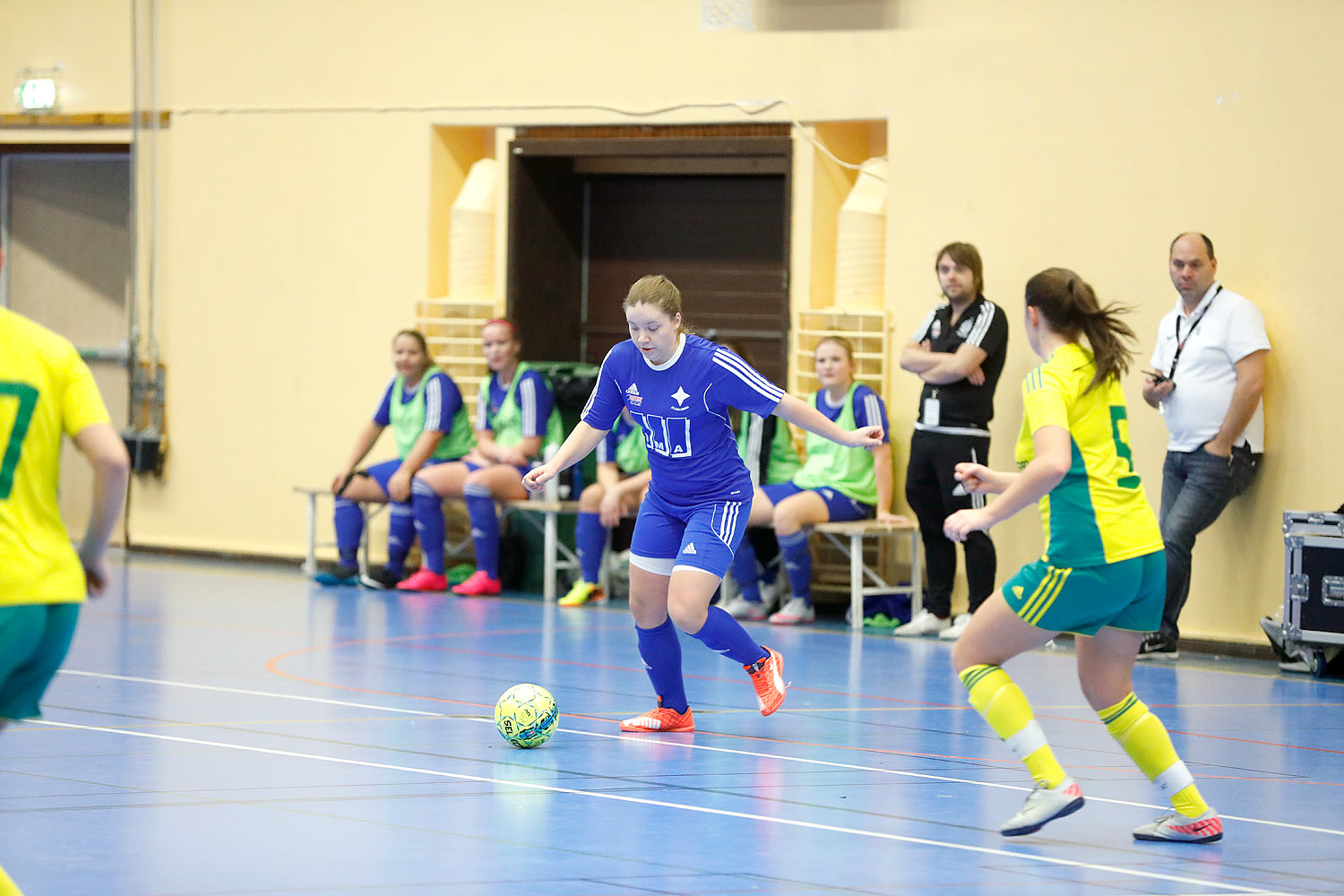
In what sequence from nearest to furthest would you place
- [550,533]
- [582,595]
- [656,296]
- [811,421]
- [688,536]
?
[656,296], [811,421], [688,536], [582,595], [550,533]

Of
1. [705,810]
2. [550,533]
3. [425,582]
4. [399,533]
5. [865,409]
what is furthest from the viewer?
[399,533]

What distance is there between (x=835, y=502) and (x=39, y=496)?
22.8 feet

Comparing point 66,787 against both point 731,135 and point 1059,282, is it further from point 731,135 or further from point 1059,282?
point 731,135

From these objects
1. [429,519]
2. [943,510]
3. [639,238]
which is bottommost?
[429,519]

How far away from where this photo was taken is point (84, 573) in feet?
11.3

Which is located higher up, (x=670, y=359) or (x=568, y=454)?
(x=670, y=359)

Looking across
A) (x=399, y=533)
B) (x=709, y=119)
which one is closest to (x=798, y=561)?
(x=399, y=533)

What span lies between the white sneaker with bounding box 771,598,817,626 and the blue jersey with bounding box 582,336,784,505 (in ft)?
12.5

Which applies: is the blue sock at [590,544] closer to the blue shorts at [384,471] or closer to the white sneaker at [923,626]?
the blue shorts at [384,471]

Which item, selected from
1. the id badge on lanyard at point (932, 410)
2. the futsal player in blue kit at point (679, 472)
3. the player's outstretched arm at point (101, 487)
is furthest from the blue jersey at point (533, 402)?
the player's outstretched arm at point (101, 487)

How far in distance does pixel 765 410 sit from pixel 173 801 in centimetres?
253

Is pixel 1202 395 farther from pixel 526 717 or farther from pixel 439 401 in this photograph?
pixel 439 401

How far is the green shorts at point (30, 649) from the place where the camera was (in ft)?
10.8

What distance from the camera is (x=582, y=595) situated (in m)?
10.8
